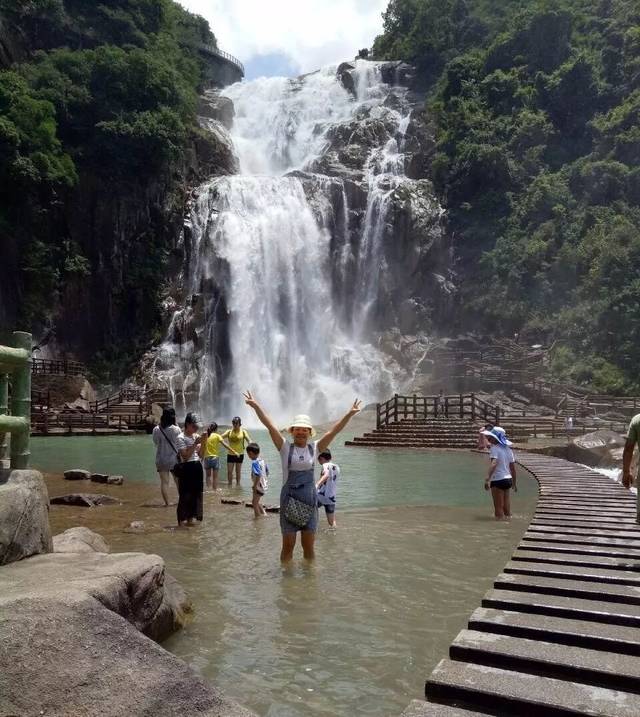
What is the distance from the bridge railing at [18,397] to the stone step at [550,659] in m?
3.20

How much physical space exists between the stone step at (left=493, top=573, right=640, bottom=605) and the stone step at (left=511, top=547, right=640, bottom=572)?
20.4 inches

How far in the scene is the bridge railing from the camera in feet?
15.2

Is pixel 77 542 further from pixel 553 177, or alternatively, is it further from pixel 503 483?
pixel 553 177

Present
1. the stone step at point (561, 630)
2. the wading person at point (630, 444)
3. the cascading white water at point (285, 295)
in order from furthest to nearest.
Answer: the cascading white water at point (285, 295) → the wading person at point (630, 444) → the stone step at point (561, 630)

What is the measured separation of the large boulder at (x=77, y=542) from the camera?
532 centimetres

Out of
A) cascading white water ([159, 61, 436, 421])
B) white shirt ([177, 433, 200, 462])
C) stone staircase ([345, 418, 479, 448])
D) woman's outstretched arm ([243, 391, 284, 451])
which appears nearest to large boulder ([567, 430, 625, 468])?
stone staircase ([345, 418, 479, 448])

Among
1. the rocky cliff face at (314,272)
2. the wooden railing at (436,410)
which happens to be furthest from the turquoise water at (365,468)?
the rocky cliff face at (314,272)

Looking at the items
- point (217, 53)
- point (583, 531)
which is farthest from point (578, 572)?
point (217, 53)

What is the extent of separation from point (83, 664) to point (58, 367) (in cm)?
3608

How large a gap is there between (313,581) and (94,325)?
37.6 meters

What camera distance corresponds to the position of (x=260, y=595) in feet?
18.4

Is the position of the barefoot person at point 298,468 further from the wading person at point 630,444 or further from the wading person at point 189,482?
the wading person at point 189,482

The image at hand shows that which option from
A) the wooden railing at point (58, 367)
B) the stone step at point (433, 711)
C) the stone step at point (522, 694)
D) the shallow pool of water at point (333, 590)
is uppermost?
the wooden railing at point (58, 367)

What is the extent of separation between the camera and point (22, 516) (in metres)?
4.26
